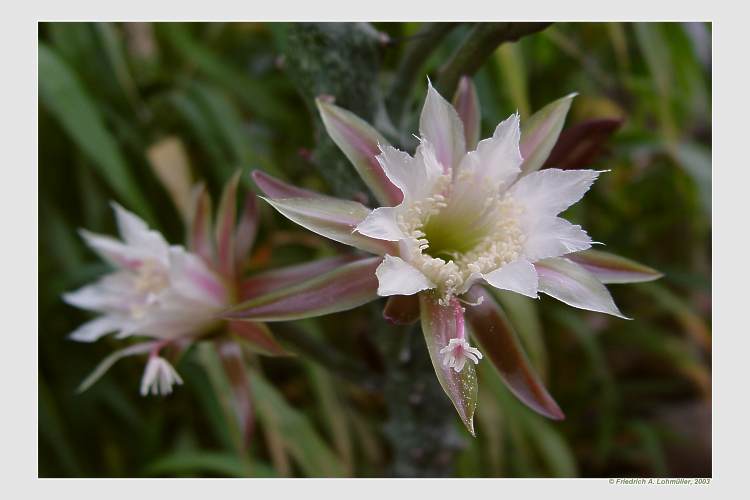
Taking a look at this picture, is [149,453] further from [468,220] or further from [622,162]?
[622,162]

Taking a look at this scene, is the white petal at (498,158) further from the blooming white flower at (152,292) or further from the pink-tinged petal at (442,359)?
the blooming white flower at (152,292)

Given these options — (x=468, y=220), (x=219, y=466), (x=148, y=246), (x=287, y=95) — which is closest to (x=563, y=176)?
(x=468, y=220)

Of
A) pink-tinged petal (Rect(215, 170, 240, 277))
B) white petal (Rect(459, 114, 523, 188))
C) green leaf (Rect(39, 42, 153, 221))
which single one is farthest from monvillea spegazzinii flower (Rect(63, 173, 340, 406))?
green leaf (Rect(39, 42, 153, 221))

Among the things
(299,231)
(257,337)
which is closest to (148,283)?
(257,337)

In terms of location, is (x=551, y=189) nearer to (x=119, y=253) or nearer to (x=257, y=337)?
(x=257, y=337)

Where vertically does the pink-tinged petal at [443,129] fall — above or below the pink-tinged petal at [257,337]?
above

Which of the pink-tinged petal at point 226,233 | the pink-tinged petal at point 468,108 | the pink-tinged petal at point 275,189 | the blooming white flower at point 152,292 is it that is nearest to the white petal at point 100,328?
the blooming white flower at point 152,292
